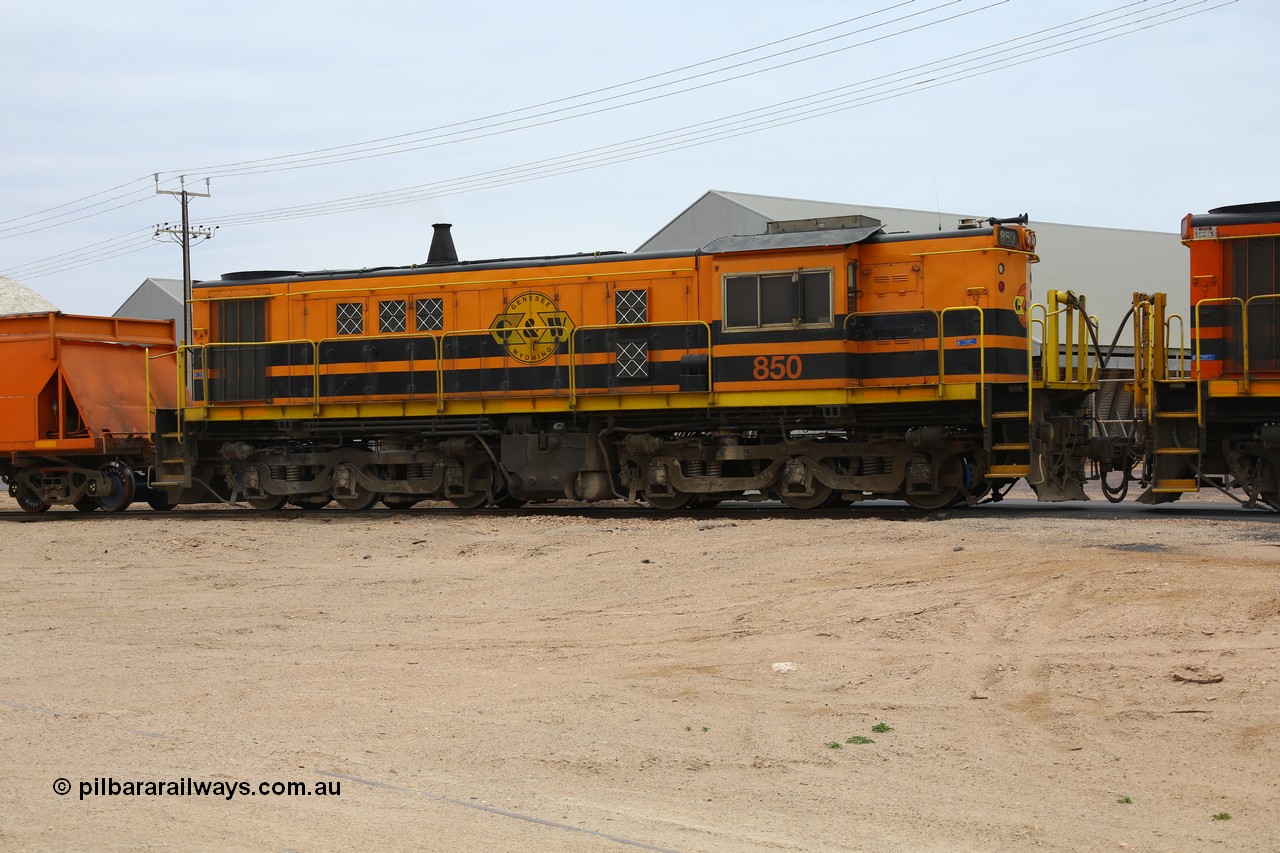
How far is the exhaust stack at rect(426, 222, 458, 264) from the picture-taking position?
20.3 meters

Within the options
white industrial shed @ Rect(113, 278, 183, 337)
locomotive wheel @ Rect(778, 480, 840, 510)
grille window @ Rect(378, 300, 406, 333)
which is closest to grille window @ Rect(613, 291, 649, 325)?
locomotive wheel @ Rect(778, 480, 840, 510)

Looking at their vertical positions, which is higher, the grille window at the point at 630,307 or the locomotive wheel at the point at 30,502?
the grille window at the point at 630,307

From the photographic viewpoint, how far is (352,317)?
20062mm

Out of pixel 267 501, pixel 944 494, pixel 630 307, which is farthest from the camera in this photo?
pixel 267 501

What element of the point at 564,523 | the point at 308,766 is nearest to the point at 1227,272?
the point at 564,523

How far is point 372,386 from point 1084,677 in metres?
13.8

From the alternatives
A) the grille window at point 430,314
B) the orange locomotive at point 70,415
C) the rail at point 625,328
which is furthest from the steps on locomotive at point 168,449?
the rail at point 625,328

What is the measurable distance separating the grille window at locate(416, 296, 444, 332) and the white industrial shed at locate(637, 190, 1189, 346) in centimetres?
2191

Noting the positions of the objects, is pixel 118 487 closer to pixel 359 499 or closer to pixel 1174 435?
pixel 359 499

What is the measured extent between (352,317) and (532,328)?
3048mm

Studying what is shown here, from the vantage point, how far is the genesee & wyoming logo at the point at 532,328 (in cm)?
1883

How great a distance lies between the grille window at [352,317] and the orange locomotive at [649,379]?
0.03 metres

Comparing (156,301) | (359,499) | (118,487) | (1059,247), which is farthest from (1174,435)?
(156,301)

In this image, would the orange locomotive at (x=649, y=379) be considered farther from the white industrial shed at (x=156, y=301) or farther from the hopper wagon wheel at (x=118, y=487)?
the white industrial shed at (x=156, y=301)
